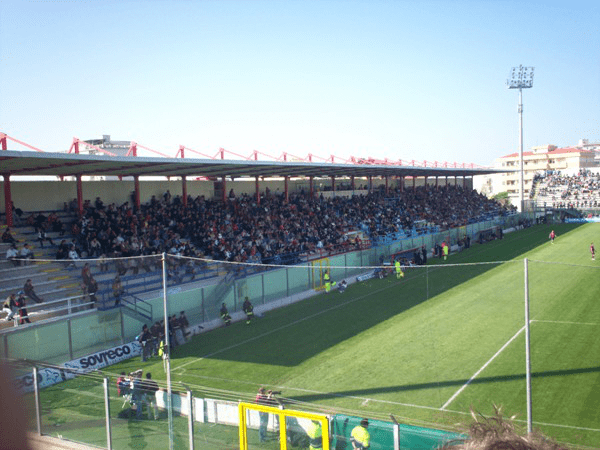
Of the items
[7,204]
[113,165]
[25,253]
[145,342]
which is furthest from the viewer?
[113,165]

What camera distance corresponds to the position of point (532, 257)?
3725 cm

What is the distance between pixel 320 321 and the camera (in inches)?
905

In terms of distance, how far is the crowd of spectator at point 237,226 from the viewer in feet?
79.7

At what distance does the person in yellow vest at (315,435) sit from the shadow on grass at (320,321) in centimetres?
836

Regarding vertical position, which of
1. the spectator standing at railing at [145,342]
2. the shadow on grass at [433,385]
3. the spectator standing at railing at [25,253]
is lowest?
the shadow on grass at [433,385]

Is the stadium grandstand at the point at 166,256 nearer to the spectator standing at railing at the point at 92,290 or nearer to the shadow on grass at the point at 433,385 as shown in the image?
the spectator standing at railing at the point at 92,290

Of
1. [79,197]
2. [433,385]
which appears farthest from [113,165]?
[433,385]

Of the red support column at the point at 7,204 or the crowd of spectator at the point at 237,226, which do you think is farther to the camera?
the crowd of spectator at the point at 237,226

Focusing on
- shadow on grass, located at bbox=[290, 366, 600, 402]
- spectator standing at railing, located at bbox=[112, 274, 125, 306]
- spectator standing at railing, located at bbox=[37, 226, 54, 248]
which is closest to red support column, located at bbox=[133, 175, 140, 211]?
spectator standing at railing, located at bbox=[37, 226, 54, 248]

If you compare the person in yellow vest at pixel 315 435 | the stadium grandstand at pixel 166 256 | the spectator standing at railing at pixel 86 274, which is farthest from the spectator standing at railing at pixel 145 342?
the person in yellow vest at pixel 315 435

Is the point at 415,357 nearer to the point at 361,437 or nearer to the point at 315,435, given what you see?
the point at 361,437

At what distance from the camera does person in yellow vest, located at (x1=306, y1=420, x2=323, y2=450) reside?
9195 mm

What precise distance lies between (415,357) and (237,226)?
16.1 metres

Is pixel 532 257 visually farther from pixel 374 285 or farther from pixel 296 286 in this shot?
pixel 296 286
